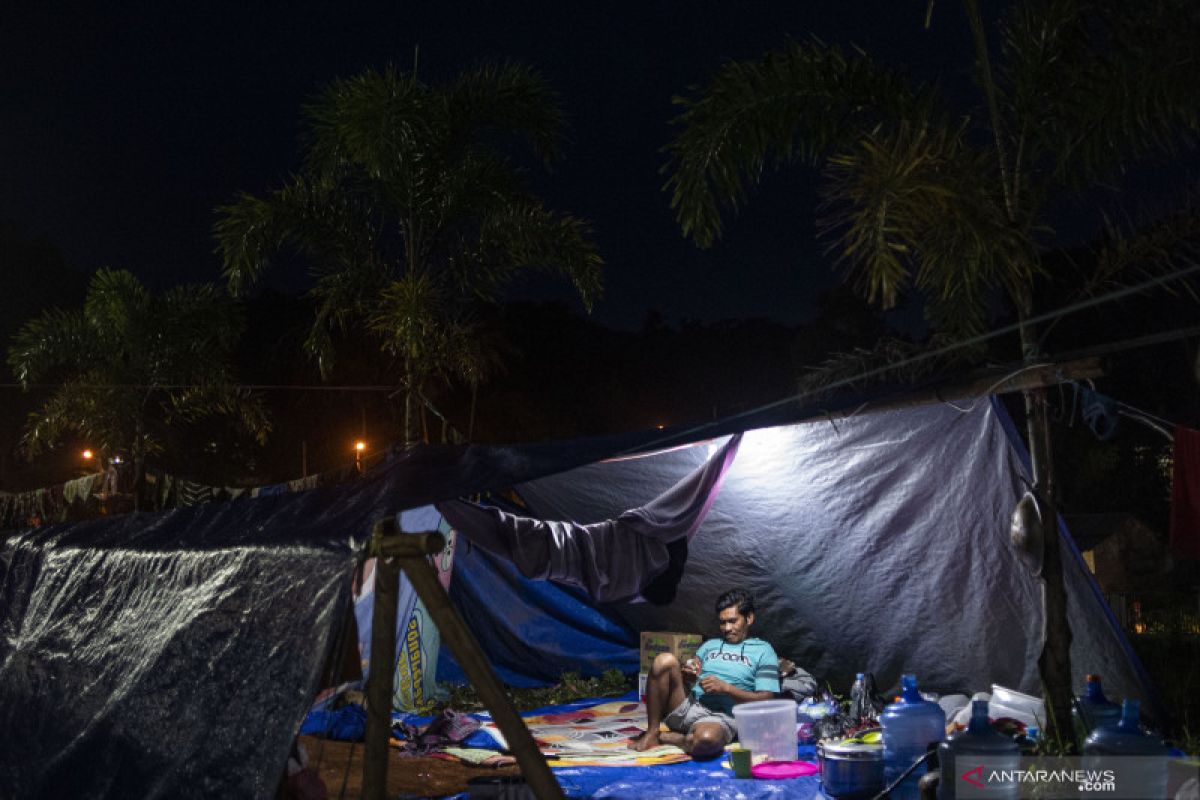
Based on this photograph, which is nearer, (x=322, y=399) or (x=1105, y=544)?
(x=1105, y=544)

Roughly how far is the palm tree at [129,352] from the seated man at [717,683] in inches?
342

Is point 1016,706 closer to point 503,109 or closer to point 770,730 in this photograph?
point 770,730

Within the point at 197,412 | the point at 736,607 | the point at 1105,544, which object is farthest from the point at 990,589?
the point at 1105,544

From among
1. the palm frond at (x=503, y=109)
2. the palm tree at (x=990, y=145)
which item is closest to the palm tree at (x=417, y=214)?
the palm frond at (x=503, y=109)

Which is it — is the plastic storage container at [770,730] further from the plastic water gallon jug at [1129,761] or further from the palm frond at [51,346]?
the palm frond at [51,346]

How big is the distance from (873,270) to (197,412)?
12134 millimetres

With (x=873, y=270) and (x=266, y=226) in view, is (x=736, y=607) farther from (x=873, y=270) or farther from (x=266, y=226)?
(x=266, y=226)

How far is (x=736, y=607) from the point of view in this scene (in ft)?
25.2

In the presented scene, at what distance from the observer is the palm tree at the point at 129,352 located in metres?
13.9

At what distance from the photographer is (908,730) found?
582 centimetres

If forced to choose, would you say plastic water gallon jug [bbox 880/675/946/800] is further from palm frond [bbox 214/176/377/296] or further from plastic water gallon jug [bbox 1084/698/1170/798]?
palm frond [bbox 214/176/377/296]

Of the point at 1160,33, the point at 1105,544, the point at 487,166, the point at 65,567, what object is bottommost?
the point at 1105,544

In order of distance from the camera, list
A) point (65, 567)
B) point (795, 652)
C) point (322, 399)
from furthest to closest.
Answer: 1. point (322, 399)
2. point (795, 652)
3. point (65, 567)

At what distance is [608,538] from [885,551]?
216 centimetres
